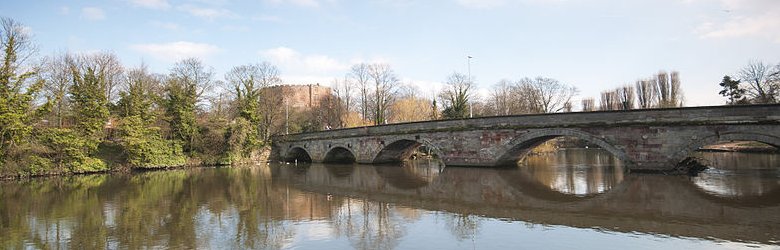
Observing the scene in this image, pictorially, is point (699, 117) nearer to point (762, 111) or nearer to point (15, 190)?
point (762, 111)

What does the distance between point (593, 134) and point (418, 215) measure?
13735mm

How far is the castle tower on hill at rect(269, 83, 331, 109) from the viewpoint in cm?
5878

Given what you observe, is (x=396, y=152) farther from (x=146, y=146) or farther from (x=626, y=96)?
(x=626, y=96)

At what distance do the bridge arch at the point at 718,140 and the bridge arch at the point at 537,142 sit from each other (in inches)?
76.7

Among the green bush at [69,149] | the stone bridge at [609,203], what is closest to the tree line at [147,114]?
the green bush at [69,149]

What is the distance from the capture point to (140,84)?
1369 inches

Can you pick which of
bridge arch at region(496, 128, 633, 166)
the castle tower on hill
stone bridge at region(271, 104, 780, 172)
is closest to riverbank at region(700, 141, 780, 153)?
stone bridge at region(271, 104, 780, 172)

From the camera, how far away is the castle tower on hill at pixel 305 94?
58775 mm

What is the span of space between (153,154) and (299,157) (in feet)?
44.2

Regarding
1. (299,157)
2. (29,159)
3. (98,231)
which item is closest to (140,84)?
(29,159)

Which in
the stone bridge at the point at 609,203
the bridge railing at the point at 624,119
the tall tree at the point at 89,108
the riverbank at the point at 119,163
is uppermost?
the tall tree at the point at 89,108

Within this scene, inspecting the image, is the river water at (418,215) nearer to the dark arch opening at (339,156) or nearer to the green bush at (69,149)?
the green bush at (69,149)

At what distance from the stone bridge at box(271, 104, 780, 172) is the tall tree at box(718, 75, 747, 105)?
31801 mm

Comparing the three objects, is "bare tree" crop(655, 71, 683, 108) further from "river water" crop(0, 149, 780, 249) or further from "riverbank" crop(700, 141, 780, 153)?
"river water" crop(0, 149, 780, 249)
